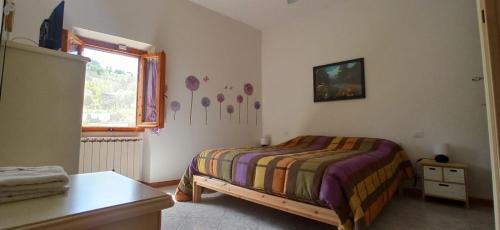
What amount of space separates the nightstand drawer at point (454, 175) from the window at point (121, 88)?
3501mm

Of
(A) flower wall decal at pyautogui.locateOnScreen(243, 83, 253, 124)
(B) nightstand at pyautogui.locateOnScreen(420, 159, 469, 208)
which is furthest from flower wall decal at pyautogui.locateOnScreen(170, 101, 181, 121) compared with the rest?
(B) nightstand at pyautogui.locateOnScreen(420, 159, 469, 208)

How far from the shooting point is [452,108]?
2.90m

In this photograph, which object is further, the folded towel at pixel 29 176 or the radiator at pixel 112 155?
the radiator at pixel 112 155

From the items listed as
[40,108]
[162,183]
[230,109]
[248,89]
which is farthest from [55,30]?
[248,89]

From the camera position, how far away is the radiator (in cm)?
291

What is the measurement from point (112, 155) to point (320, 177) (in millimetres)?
2655

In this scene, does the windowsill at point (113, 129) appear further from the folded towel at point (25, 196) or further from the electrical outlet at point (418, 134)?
the electrical outlet at point (418, 134)

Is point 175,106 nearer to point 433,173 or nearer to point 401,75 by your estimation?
point 401,75

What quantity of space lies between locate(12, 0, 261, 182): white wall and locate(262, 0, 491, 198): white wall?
3.15ft

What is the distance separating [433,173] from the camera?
8.91 ft

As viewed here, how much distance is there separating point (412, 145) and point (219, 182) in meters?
2.56

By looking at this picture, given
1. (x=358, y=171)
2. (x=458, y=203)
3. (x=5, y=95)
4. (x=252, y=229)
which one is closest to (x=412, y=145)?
(x=458, y=203)

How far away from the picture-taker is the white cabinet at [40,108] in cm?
100

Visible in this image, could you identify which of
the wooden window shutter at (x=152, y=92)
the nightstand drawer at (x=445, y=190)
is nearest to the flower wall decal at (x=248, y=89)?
the wooden window shutter at (x=152, y=92)
